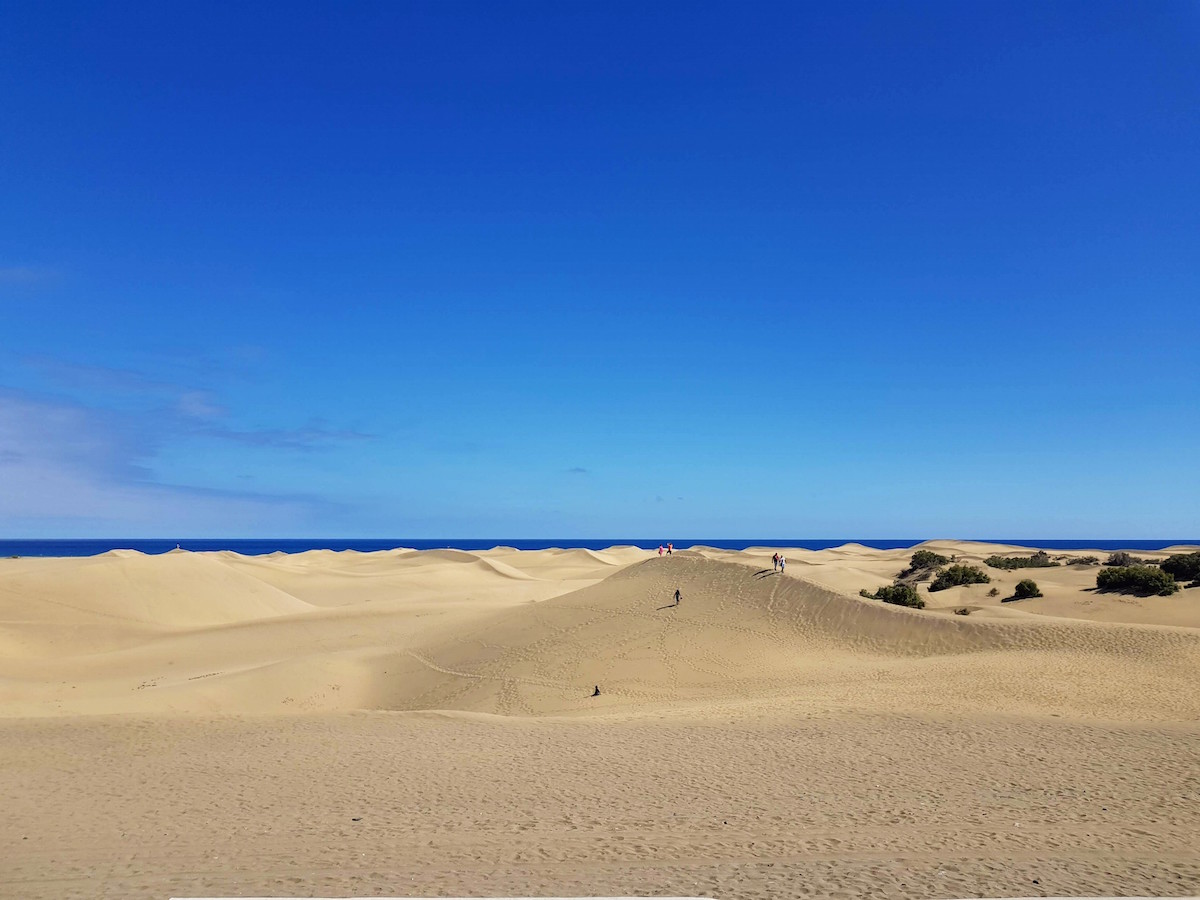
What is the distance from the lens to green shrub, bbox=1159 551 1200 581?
28.8 metres

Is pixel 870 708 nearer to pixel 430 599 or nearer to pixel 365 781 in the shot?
pixel 365 781

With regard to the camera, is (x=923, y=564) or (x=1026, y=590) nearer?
(x=1026, y=590)

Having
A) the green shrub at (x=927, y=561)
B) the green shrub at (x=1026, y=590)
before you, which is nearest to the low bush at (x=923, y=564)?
the green shrub at (x=927, y=561)

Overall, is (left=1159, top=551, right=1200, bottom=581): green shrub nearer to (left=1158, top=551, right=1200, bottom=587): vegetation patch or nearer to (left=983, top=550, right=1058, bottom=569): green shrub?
(left=1158, top=551, right=1200, bottom=587): vegetation patch

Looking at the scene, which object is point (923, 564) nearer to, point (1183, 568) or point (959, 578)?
point (959, 578)

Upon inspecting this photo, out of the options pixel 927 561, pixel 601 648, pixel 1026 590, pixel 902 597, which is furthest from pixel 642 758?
pixel 927 561

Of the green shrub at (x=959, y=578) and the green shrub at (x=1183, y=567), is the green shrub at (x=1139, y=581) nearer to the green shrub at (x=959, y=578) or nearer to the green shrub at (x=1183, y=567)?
the green shrub at (x=1183, y=567)

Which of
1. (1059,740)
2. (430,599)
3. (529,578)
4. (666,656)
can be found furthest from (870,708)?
(529,578)

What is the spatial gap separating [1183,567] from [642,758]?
29.2 metres

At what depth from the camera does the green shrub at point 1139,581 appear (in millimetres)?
26750

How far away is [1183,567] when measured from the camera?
1153 inches

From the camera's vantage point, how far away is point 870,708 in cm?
1447

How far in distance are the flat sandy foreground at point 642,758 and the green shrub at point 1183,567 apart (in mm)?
4477

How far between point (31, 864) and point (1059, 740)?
582 inches
